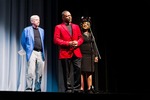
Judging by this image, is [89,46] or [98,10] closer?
[89,46]

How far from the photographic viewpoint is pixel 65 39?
15.2 ft

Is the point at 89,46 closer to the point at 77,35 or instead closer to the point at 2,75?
the point at 77,35

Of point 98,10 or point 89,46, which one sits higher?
point 98,10

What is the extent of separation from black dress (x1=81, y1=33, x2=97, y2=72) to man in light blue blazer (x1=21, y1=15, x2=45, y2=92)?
0.71 m

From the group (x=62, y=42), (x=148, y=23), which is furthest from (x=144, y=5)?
(x=62, y=42)

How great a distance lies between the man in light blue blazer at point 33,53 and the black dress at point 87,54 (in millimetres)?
709

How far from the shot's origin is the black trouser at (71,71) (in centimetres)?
453

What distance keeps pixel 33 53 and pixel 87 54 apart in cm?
91

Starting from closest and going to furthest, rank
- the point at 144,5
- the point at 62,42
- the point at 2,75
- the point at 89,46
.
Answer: the point at 62,42
the point at 89,46
the point at 2,75
the point at 144,5

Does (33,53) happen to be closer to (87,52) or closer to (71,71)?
(71,71)

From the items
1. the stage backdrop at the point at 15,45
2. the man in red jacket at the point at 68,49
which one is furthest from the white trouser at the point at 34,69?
the stage backdrop at the point at 15,45

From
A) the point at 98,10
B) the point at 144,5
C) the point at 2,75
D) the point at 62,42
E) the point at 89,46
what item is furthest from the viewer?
the point at 98,10

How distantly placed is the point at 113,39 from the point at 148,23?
80 cm

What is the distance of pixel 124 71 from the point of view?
21.7 ft
